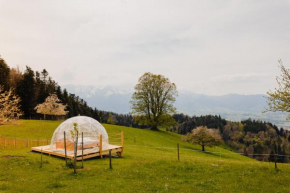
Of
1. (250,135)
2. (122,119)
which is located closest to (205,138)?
(250,135)

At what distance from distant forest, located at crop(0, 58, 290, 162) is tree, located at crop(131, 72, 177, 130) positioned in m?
16.8

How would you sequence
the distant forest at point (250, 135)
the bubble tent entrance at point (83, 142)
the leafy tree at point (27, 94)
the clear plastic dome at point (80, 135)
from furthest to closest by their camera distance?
the distant forest at point (250, 135) → the leafy tree at point (27, 94) → the clear plastic dome at point (80, 135) → the bubble tent entrance at point (83, 142)

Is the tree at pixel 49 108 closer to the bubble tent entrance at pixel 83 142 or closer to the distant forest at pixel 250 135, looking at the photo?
the bubble tent entrance at pixel 83 142

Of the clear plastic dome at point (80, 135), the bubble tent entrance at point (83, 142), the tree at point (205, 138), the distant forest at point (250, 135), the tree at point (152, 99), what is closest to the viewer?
the bubble tent entrance at point (83, 142)

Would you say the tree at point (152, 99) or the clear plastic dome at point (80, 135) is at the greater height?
the tree at point (152, 99)

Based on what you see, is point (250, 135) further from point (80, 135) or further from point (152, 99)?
point (80, 135)

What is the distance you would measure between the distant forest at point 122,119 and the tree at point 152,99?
55.3 feet

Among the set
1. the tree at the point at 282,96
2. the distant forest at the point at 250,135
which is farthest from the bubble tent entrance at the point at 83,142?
the distant forest at the point at 250,135

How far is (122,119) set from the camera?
190 m

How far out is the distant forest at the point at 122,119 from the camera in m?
76.8

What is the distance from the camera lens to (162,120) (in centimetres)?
6272

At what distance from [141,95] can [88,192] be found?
175 ft

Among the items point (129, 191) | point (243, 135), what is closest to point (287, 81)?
point (129, 191)

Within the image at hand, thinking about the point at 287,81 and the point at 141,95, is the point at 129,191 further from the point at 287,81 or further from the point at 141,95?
the point at 141,95
